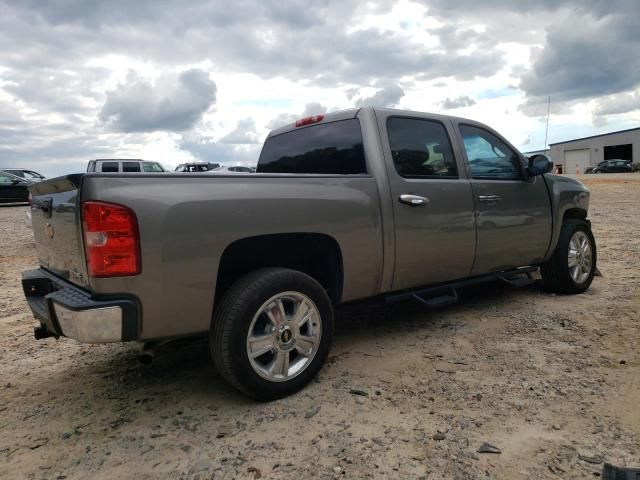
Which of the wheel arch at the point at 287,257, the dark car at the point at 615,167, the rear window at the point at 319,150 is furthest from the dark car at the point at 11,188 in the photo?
the dark car at the point at 615,167

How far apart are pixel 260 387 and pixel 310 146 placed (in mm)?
2080

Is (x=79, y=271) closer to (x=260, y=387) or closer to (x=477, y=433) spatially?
(x=260, y=387)

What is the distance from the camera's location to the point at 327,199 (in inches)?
126

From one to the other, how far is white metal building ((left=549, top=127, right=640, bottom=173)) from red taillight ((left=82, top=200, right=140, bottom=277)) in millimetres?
59286

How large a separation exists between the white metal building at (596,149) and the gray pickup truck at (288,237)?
186ft

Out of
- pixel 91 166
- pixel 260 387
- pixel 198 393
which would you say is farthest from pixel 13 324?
pixel 91 166

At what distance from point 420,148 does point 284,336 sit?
75.4 inches

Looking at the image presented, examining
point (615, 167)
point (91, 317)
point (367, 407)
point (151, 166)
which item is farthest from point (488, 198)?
point (615, 167)

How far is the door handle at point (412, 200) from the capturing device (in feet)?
11.8

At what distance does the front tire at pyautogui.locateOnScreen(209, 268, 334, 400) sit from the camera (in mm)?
2756

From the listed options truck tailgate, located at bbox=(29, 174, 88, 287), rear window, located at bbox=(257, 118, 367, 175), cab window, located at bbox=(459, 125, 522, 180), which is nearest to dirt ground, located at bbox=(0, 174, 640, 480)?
truck tailgate, located at bbox=(29, 174, 88, 287)

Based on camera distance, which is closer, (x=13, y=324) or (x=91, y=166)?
(x=13, y=324)

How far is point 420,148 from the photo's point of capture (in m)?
3.94

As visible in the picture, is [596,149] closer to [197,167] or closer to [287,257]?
[197,167]
